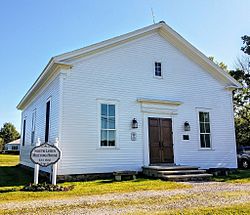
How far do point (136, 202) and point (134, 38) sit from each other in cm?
852

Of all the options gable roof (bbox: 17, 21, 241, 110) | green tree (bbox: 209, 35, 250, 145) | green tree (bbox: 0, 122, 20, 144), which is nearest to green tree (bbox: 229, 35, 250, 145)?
green tree (bbox: 209, 35, 250, 145)

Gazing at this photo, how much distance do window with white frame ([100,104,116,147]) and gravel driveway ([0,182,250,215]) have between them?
3.94m

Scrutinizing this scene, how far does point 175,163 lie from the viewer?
503 inches

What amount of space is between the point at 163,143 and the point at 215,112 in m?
3.55

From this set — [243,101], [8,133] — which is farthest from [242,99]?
[8,133]

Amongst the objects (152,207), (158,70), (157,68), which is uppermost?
(157,68)

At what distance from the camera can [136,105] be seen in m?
12.4

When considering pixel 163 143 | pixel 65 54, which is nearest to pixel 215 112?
pixel 163 143

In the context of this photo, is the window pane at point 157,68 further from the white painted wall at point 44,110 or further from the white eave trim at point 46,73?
the white painted wall at point 44,110

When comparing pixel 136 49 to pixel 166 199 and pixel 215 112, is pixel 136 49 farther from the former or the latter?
pixel 166 199

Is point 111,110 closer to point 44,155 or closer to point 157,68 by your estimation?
point 157,68

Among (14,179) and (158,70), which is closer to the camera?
(14,179)

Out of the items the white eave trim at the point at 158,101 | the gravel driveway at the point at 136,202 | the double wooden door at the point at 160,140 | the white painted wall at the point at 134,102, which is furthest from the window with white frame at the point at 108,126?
the gravel driveway at the point at 136,202

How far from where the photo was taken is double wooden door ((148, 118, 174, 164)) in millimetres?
12484
